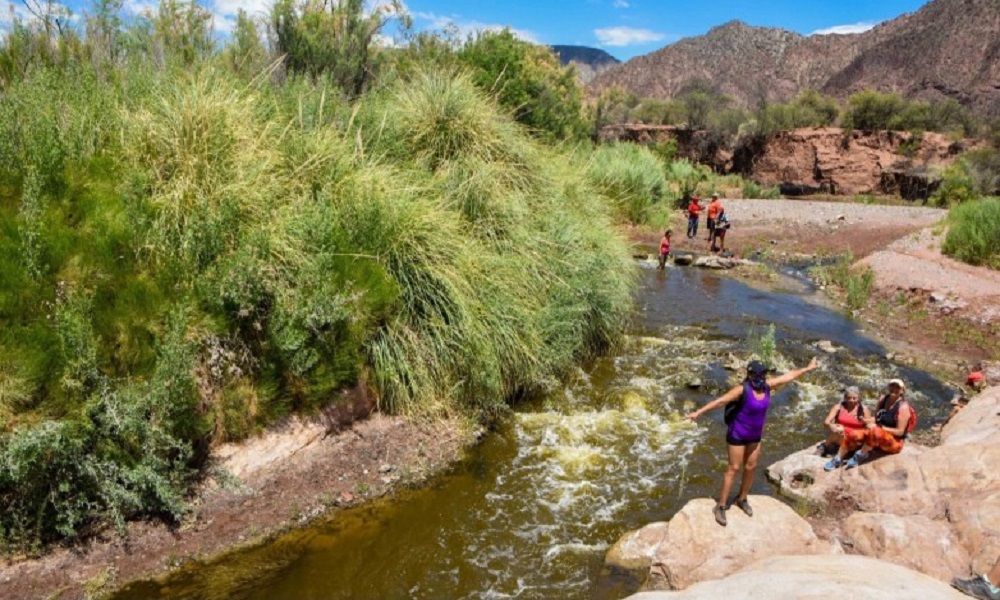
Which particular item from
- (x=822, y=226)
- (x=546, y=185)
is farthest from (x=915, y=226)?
(x=546, y=185)

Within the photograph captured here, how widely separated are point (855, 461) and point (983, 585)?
2.66 meters

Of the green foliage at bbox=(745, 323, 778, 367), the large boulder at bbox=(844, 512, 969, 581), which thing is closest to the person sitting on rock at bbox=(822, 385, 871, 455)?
the large boulder at bbox=(844, 512, 969, 581)

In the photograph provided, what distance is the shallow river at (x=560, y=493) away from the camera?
5.36 metres

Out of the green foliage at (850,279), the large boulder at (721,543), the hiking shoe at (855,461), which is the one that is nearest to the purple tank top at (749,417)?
the large boulder at (721,543)

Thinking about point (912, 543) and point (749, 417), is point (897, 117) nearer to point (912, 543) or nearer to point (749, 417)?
point (912, 543)

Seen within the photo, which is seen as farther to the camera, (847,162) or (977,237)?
(847,162)

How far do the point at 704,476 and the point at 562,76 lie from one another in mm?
36915

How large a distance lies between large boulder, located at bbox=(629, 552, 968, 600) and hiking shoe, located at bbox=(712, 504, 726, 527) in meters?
0.79

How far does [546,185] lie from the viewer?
11.1 meters

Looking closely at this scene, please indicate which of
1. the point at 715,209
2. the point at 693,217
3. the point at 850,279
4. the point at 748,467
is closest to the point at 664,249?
the point at 850,279

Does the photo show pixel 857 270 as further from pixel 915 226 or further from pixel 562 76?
pixel 562 76

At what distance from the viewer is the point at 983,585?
466 centimetres

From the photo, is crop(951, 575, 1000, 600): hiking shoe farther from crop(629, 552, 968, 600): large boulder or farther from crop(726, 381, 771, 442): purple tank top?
crop(726, 381, 771, 442): purple tank top

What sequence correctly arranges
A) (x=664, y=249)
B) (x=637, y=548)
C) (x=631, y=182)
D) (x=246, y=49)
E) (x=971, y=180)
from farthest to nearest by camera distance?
(x=971, y=180)
(x=631, y=182)
(x=664, y=249)
(x=246, y=49)
(x=637, y=548)
